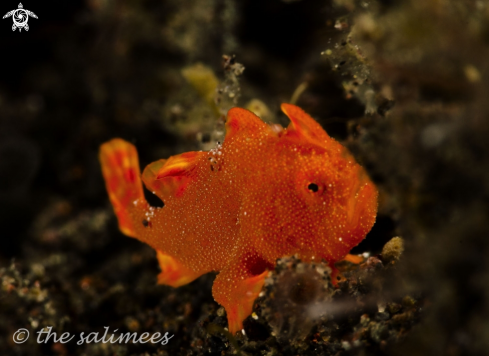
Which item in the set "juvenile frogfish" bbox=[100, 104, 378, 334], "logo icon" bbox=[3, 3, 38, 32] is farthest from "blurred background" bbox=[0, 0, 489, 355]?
"juvenile frogfish" bbox=[100, 104, 378, 334]

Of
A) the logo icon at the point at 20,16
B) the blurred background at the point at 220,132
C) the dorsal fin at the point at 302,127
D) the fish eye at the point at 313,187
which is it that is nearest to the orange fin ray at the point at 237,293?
the blurred background at the point at 220,132

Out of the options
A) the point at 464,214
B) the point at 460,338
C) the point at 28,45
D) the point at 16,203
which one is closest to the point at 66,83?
the point at 28,45

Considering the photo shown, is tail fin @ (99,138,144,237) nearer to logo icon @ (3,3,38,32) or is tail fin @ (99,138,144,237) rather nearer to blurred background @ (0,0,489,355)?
blurred background @ (0,0,489,355)

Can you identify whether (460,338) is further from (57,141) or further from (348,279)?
(57,141)

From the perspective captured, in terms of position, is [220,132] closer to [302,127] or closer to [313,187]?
[302,127]

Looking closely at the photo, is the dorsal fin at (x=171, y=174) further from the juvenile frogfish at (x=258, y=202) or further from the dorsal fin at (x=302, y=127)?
the dorsal fin at (x=302, y=127)

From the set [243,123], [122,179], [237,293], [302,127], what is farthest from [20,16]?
[237,293]
